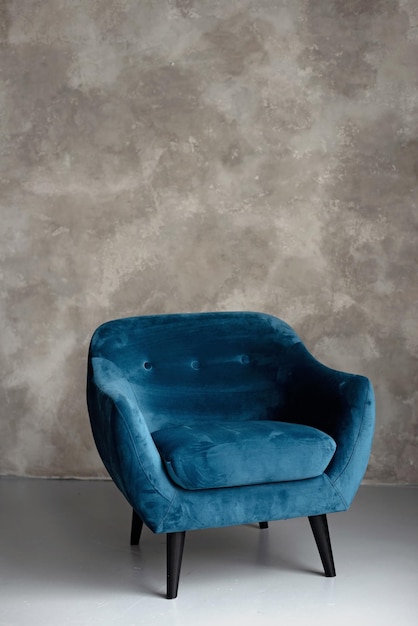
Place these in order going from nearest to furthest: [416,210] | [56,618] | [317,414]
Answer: [56,618] → [317,414] → [416,210]

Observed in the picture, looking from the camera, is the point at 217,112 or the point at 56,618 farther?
the point at 217,112

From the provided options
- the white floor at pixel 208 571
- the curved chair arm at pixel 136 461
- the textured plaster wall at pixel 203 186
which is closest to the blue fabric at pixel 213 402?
A: the curved chair arm at pixel 136 461

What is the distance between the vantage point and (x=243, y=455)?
2350 millimetres

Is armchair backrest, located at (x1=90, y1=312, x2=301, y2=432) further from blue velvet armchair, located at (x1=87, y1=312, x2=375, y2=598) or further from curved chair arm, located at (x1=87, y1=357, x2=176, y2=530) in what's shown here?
curved chair arm, located at (x1=87, y1=357, x2=176, y2=530)

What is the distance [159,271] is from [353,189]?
3.47 ft

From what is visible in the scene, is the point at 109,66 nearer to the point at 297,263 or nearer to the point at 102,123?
the point at 102,123

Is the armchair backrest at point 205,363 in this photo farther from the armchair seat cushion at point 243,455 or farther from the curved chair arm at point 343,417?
the armchair seat cushion at point 243,455

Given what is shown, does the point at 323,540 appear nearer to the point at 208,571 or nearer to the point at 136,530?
the point at 208,571

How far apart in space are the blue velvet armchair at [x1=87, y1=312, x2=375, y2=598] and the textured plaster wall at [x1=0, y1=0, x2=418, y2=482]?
0.91 meters

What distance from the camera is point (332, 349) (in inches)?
151

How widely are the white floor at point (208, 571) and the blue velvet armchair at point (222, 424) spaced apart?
127mm

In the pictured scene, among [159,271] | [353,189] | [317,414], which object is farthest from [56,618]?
[353,189]

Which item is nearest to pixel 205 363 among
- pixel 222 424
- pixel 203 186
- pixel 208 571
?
pixel 222 424

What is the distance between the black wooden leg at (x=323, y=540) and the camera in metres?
2.47
